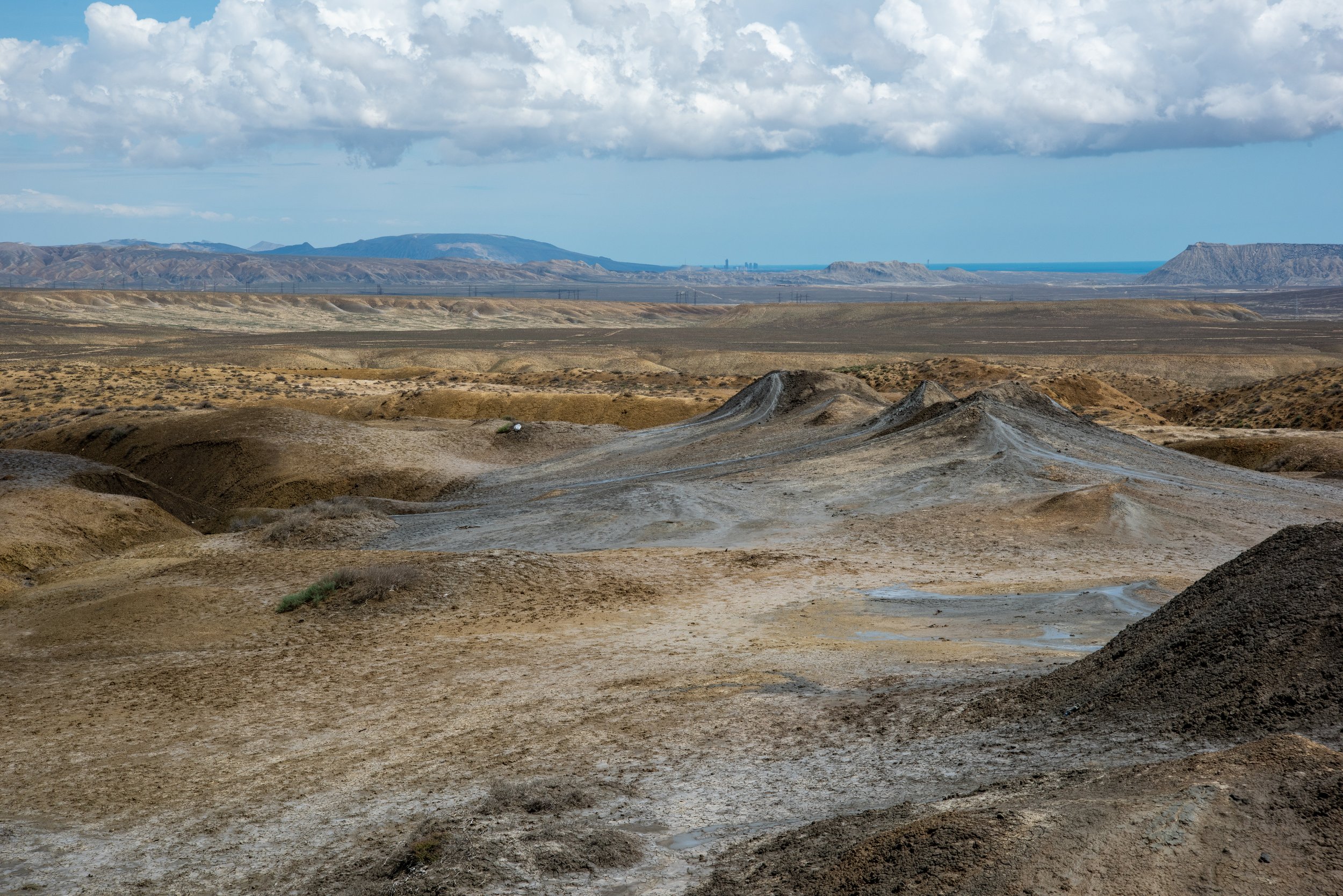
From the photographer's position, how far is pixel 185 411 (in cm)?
4134

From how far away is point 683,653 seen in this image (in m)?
13.4

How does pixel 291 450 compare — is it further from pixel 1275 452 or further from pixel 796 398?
pixel 1275 452

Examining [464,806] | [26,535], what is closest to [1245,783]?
[464,806]

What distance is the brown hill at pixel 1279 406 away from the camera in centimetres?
4197

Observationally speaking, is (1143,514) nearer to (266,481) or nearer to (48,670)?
(48,670)

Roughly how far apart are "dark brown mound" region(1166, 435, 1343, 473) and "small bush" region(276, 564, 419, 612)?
75.2ft

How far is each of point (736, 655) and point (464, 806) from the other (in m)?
5.33

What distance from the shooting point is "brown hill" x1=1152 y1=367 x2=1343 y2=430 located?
138ft

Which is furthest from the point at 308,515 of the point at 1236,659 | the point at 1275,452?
the point at 1275,452

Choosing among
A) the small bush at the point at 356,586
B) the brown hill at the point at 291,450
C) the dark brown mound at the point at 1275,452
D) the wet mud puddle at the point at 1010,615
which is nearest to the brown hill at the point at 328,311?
the brown hill at the point at 291,450

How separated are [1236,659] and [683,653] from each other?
6728mm

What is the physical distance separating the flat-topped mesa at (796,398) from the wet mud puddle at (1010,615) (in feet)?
62.2

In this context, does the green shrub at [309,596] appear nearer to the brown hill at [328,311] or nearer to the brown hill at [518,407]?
the brown hill at [518,407]

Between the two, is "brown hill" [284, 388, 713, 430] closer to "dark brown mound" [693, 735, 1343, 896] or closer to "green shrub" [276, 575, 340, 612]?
"green shrub" [276, 575, 340, 612]
